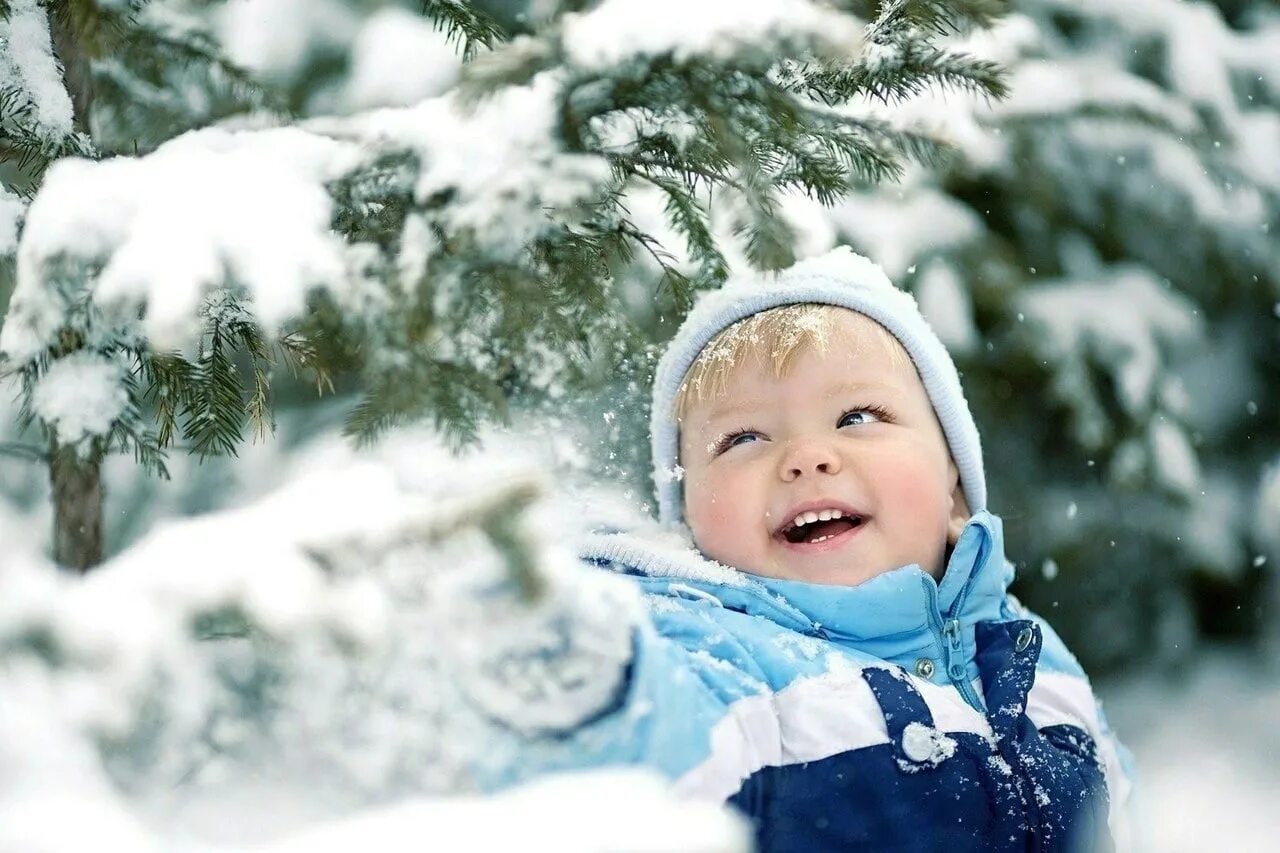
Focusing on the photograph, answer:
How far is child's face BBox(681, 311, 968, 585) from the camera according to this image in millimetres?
Answer: 2129

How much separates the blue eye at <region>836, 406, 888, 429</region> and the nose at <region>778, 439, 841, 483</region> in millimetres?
113

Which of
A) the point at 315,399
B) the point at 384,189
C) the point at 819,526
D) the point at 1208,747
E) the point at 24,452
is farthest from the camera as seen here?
the point at 1208,747

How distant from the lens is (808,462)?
2.12 m

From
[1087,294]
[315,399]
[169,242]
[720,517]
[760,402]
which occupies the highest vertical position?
[1087,294]

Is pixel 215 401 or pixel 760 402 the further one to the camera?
pixel 760 402

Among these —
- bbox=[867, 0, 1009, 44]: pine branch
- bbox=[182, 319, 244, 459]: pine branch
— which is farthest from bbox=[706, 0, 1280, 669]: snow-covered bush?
bbox=[182, 319, 244, 459]: pine branch

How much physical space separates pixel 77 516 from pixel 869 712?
1192 mm

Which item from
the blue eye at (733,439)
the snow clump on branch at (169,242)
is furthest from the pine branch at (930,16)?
the snow clump on branch at (169,242)

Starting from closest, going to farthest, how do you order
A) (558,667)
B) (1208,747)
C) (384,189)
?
(558,667) < (384,189) < (1208,747)

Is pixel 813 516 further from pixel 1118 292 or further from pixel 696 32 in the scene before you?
pixel 1118 292

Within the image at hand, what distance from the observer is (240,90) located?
6.35 ft

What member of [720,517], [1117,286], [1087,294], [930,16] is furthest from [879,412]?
[1117,286]

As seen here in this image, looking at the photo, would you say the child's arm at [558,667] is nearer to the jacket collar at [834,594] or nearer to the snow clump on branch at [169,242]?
the snow clump on branch at [169,242]

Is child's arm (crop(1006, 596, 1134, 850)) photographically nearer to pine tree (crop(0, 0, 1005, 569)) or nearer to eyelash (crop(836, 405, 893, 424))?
eyelash (crop(836, 405, 893, 424))
